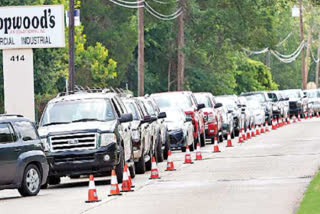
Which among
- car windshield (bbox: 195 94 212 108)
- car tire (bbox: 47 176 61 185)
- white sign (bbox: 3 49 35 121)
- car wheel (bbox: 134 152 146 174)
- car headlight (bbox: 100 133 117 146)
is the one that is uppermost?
white sign (bbox: 3 49 35 121)

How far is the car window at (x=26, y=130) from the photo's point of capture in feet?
69.9

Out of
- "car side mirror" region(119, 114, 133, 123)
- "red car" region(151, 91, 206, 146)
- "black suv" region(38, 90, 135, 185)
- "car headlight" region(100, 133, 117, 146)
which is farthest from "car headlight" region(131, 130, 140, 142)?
"red car" region(151, 91, 206, 146)

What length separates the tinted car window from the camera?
20.8 meters

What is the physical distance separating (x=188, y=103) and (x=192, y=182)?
52.7 feet

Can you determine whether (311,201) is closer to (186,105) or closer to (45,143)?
(45,143)

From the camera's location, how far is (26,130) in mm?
21469

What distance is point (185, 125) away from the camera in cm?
3525

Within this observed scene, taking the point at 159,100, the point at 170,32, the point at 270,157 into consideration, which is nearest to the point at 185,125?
the point at 159,100

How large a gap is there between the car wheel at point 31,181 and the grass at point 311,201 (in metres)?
5.58

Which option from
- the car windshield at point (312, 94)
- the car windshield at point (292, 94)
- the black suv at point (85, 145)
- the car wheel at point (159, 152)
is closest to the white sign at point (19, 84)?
the car wheel at point (159, 152)

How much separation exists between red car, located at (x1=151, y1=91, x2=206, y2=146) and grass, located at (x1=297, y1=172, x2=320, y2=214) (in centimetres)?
1787

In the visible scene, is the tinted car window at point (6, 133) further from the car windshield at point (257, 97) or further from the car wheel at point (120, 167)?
the car windshield at point (257, 97)

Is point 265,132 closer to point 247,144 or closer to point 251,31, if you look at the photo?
point 247,144

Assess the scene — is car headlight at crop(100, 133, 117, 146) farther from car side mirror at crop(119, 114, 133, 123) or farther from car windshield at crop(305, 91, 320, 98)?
car windshield at crop(305, 91, 320, 98)
